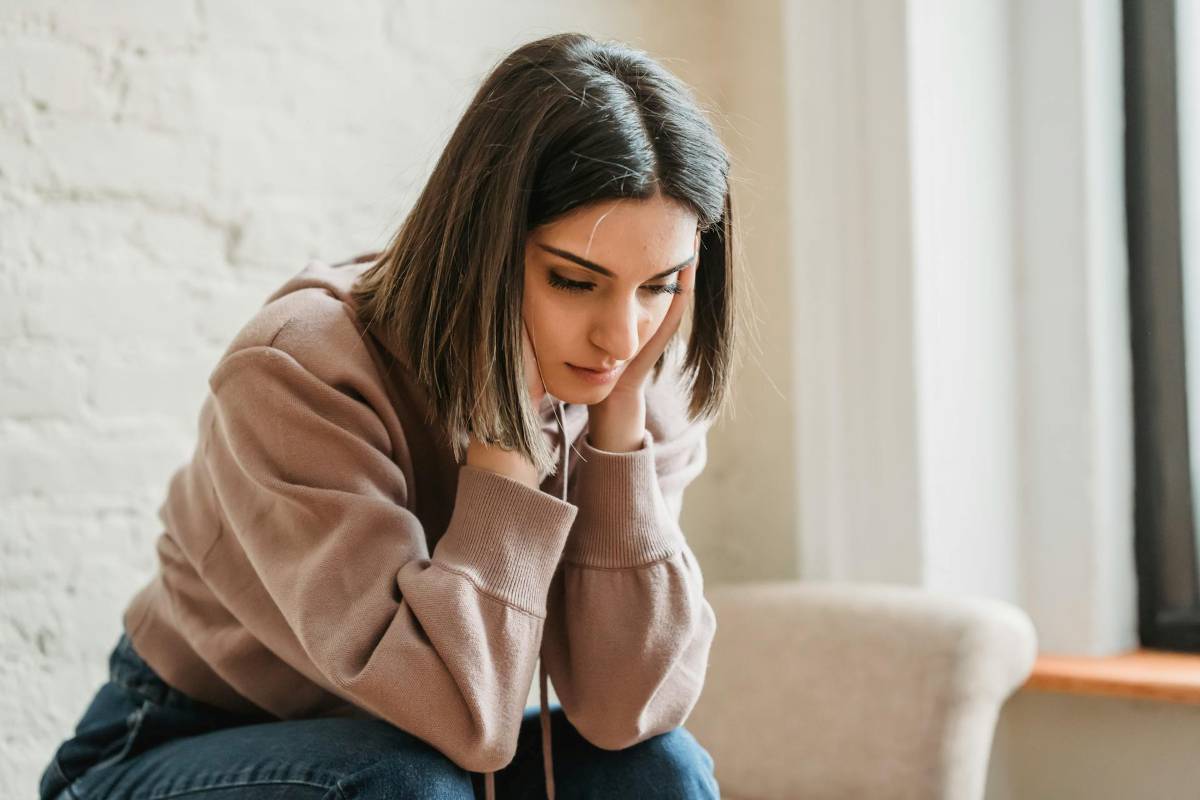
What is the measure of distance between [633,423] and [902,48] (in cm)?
75

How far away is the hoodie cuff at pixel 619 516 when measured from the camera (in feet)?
3.66

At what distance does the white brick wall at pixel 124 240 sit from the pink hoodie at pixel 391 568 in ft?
→ 0.66

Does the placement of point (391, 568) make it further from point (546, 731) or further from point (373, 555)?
point (546, 731)

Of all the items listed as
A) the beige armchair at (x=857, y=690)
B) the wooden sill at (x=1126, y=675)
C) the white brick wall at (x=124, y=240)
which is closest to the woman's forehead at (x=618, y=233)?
the white brick wall at (x=124, y=240)

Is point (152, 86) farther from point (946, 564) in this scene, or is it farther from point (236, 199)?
point (946, 564)

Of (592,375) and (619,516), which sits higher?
(592,375)

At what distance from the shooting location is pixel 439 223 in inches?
40.5

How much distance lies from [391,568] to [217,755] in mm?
202

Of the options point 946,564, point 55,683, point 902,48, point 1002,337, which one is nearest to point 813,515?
point 946,564

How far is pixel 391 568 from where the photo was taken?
1.02m

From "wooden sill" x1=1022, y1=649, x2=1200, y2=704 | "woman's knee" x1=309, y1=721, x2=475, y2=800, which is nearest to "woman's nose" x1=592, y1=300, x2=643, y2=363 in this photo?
"woman's knee" x1=309, y1=721, x2=475, y2=800

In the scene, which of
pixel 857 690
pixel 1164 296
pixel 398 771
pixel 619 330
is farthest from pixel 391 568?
pixel 1164 296

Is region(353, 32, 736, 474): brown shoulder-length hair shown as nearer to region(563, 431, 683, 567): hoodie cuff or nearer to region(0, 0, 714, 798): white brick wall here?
region(563, 431, 683, 567): hoodie cuff

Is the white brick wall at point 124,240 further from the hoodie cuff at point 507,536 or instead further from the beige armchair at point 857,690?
the beige armchair at point 857,690
